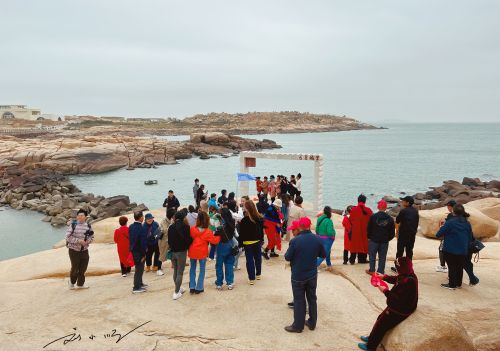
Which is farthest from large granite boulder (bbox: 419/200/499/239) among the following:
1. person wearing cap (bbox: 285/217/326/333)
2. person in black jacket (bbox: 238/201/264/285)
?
person wearing cap (bbox: 285/217/326/333)

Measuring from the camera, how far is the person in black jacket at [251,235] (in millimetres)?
8523

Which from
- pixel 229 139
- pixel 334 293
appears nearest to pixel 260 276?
pixel 334 293

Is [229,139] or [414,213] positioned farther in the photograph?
[229,139]

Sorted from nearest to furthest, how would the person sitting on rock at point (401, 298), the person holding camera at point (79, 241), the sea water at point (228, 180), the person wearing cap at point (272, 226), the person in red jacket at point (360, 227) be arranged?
1. the person sitting on rock at point (401, 298)
2. the person holding camera at point (79, 241)
3. the person in red jacket at point (360, 227)
4. the person wearing cap at point (272, 226)
5. the sea water at point (228, 180)

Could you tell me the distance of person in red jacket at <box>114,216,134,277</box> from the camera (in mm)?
9539

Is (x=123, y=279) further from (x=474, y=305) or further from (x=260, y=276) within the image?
(x=474, y=305)

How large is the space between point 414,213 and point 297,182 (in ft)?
29.8

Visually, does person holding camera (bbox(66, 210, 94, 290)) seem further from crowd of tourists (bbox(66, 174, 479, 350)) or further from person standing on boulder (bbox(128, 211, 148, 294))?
person standing on boulder (bbox(128, 211, 148, 294))

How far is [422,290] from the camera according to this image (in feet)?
27.4

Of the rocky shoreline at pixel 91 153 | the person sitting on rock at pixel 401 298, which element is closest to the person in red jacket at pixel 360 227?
the person sitting on rock at pixel 401 298

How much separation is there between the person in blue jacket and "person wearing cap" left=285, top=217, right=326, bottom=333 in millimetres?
3434

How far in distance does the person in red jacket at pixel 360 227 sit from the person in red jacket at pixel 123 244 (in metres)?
5.67

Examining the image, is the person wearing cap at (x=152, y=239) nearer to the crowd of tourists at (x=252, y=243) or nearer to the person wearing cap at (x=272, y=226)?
the crowd of tourists at (x=252, y=243)

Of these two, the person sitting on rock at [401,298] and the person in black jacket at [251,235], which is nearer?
the person sitting on rock at [401,298]
